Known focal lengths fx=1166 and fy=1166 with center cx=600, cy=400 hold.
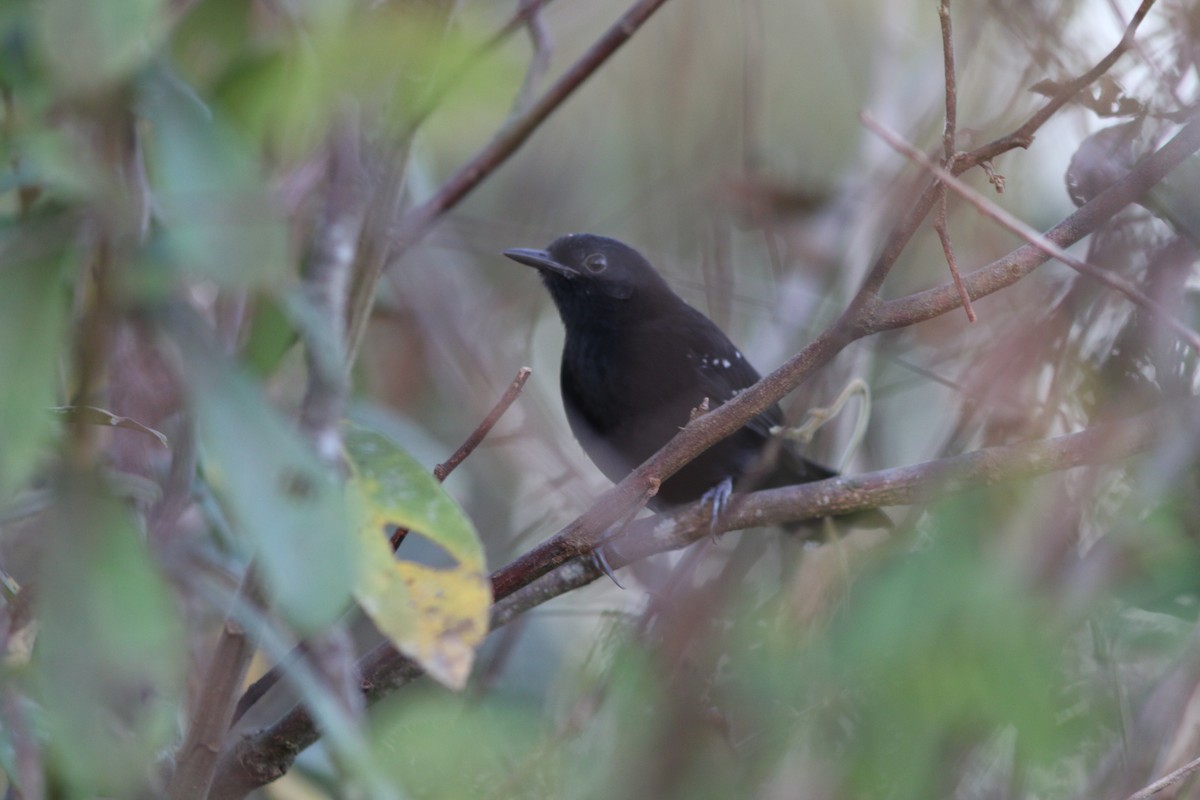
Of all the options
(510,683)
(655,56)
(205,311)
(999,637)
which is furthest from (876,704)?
(655,56)

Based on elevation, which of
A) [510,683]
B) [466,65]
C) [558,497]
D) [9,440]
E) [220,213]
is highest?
[466,65]

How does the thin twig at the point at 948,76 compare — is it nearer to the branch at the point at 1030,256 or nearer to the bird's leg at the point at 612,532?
the branch at the point at 1030,256

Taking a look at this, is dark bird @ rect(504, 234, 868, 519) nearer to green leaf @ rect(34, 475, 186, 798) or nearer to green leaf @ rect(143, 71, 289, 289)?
green leaf @ rect(143, 71, 289, 289)

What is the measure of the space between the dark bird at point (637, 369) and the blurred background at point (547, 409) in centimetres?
21

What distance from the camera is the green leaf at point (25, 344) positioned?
1.40 metres

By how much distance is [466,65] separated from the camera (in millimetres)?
1674

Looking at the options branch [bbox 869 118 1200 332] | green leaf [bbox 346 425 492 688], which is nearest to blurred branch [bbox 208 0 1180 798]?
branch [bbox 869 118 1200 332]

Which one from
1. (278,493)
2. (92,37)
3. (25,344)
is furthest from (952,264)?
(25,344)

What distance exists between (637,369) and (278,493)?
273 cm

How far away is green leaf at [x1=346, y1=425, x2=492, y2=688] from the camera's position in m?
1.52

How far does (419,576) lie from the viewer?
164 centimetres

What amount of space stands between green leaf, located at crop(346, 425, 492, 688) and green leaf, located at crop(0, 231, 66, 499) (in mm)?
434

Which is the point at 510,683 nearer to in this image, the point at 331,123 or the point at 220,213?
the point at 331,123

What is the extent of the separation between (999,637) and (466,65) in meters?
1.95
